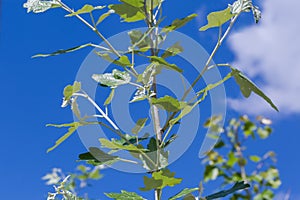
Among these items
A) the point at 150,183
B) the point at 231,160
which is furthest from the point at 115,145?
the point at 231,160

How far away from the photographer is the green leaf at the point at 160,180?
74cm

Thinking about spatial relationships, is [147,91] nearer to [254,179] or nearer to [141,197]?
[141,197]

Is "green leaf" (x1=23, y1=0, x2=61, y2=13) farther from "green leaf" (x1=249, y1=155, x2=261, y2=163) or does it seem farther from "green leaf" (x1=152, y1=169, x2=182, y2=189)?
"green leaf" (x1=249, y1=155, x2=261, y2=163)

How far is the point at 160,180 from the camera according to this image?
Result: 744 mm

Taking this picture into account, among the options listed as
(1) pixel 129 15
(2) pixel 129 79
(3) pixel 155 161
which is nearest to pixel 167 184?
(3) pixel 155 161

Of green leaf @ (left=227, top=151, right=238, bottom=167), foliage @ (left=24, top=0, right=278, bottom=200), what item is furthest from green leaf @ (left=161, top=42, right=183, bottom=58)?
green leaf @ (left=227, top=151, right=238, bottom=167)

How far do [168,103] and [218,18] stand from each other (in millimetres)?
169

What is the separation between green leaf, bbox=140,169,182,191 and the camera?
74 centimetres

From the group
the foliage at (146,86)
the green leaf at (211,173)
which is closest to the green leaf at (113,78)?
the foliage at (146,86)

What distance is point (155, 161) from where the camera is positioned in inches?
31.0

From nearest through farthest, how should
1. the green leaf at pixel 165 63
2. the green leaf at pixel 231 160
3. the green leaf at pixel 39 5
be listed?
the green leaf at pixel 165 63 → the green leaf at pixel 39 5 → the green leaf at pixel 231 160

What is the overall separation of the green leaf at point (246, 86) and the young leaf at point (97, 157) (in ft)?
0.79

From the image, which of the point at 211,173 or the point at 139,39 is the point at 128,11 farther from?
the point at 211,173

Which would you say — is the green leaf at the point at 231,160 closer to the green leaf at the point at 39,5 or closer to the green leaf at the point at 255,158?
the green leaf at the point at 255,158
